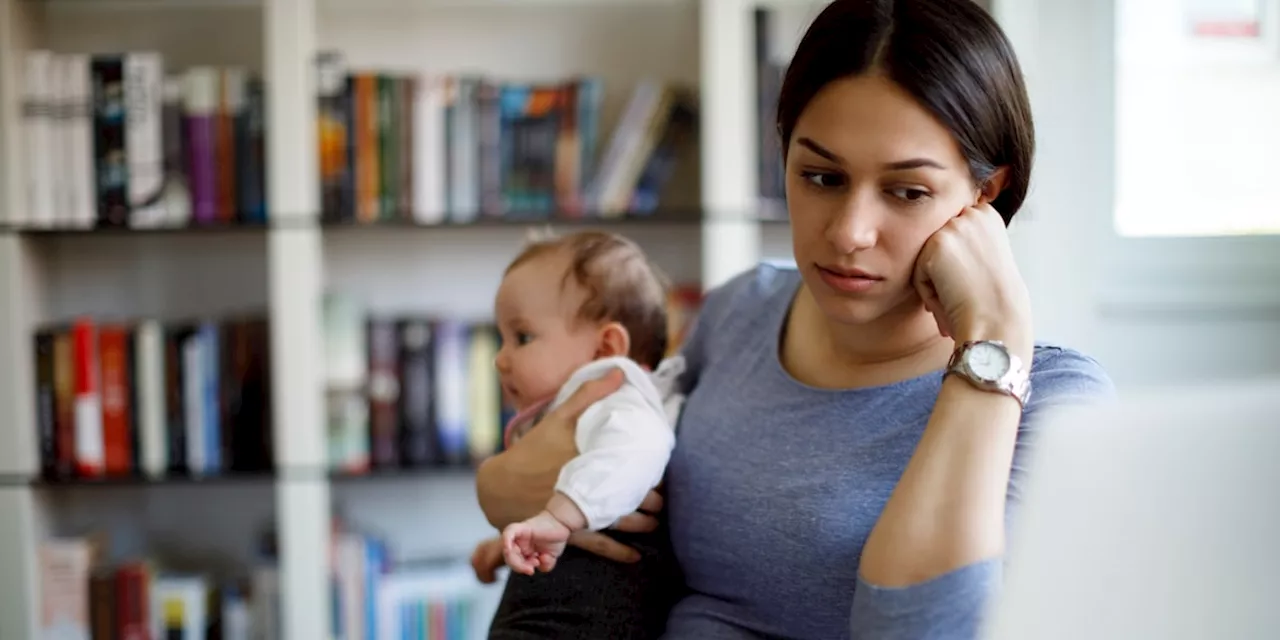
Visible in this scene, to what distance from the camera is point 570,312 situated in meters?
1.34

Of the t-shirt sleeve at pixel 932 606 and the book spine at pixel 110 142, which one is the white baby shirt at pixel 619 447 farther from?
the book spine at pixel 110 142

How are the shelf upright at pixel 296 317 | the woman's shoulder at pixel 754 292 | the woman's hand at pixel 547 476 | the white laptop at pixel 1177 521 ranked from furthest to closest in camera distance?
1. the shelf upright at pixel 296 317
2. the woman's shoulder at pixel 754 292
3. the woman's hand at pixel 547 476
4. the white laptop at pixel 1177 521

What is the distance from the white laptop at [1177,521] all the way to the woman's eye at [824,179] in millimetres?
567

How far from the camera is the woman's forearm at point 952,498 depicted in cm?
84

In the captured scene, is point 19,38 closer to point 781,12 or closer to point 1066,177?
point 781,12

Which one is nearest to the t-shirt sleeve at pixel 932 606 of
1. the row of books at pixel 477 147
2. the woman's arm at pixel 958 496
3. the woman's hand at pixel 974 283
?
the woman's arm at pixel 958 496

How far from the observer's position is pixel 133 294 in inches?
105

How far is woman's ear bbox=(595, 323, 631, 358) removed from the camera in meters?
1.35

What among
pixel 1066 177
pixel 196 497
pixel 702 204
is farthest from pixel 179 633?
pixel 1066 177

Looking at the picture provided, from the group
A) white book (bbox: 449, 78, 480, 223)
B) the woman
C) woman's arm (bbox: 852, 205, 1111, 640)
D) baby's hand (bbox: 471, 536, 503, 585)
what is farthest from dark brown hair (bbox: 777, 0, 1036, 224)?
white book (bbox: 449, 78, 480, 223)

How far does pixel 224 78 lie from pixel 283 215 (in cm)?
33

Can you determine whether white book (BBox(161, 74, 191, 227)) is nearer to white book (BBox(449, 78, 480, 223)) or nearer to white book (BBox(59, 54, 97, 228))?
white book (BBox(59, 54, 97, 228))

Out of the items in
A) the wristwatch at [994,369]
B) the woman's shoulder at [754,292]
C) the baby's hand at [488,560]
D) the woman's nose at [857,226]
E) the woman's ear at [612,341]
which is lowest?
the baby's hand at [488,560]

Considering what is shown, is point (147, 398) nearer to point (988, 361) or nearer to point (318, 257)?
point (318, 257)
